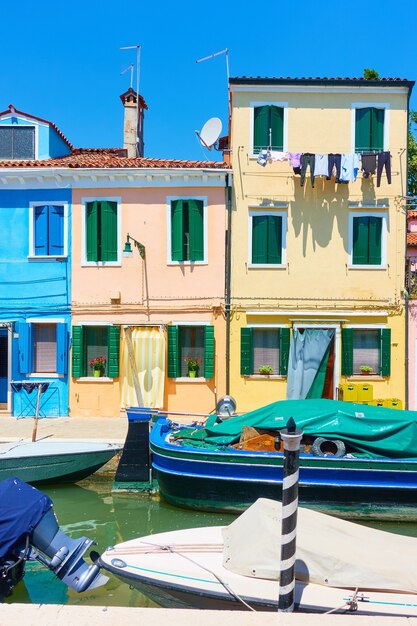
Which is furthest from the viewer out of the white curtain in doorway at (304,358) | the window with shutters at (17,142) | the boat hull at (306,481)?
the window with shutters at (17,142)

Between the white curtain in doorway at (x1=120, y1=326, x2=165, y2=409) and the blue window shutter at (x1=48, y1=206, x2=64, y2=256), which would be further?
the blue window shutter at (x1=48, y1=206, x2=64, y2=256)

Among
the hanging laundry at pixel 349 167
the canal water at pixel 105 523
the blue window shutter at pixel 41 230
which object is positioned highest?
the hanging laundry at pixel 349 167

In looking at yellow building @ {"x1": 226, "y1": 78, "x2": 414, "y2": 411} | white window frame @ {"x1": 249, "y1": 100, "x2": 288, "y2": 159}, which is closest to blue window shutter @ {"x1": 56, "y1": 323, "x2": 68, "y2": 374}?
yellow building @ {"x1": 226, "y1": 78, "x2": 414, "y2": 411}

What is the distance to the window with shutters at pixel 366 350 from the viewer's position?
16672 millimetres

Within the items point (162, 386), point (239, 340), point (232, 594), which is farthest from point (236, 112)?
point (232, 594)

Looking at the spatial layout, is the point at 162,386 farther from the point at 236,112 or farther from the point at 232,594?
the point at 232,594

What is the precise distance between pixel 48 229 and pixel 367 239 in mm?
8755

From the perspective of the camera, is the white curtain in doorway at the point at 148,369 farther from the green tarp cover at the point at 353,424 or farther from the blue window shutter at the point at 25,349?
the green tarp cover at the point at 353,424

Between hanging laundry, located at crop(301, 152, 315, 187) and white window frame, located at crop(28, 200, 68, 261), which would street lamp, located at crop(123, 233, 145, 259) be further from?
hanging laundry, located at crop(301, 152, 315, 187)

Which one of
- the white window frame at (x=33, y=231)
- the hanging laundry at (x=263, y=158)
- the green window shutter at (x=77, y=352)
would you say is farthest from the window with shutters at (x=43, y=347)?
the hanging laundry at (x=263, y=158)

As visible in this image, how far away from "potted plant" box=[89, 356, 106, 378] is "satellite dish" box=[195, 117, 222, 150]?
6665 mm

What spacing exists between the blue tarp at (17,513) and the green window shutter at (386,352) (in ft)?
38.2

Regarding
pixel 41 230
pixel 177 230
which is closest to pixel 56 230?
pixel 41 230

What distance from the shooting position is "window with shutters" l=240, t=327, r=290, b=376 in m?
16.8
